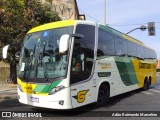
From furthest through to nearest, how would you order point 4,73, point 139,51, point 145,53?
point 4,73
point 145,53
point 139,51

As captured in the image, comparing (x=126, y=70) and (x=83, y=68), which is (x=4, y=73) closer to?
(x=126, y=70)

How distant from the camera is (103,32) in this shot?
36.9ft

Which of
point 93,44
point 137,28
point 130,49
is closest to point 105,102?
point 93,44

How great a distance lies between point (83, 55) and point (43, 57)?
132 centimetres

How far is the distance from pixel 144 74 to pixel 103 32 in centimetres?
690

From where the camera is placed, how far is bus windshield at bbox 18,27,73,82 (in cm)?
900

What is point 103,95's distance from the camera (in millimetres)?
11141

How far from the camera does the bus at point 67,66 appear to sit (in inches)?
347

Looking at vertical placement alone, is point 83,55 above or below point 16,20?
below

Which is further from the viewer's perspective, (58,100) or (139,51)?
(139,51)

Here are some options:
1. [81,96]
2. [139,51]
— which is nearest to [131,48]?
[139,51]

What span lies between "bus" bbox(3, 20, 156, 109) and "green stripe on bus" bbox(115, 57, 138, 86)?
2.19 ft

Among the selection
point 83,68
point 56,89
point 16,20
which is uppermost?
point 16,20

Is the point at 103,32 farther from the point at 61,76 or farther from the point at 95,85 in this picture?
the point at 61,76
